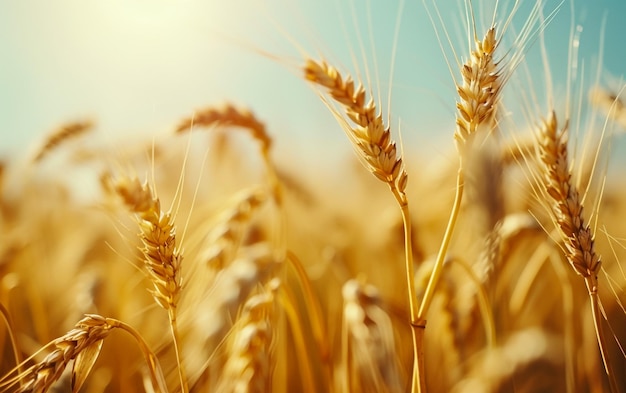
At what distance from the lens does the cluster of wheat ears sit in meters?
0.67

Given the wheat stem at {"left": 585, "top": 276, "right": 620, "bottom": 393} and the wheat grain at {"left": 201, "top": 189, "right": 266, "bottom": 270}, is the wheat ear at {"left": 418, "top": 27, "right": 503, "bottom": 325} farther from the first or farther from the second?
the wheat grain at {"left": 201, "top": 189, "right": 266, "bottom": 270}

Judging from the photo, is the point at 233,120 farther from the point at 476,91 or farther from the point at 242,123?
the point at 476,91

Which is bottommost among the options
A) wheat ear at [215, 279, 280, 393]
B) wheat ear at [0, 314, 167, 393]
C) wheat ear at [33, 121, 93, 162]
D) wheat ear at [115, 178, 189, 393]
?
wheat ear at [215, 279, 280, 393]

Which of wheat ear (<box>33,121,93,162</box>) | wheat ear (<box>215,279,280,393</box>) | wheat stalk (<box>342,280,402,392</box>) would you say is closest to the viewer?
wheat stalk (<box>342,280,402,392</box>)

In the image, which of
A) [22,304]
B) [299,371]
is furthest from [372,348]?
[22,304]

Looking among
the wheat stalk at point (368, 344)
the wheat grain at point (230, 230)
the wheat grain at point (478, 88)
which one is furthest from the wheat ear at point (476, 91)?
the wheat grain at point (230, 230)

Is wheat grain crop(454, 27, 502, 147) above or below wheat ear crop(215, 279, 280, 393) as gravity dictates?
above

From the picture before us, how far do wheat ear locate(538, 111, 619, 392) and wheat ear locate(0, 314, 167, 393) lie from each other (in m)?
0.57

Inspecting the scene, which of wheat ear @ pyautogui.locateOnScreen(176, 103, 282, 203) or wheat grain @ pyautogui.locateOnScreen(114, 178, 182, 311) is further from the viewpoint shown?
wheat ear @ pyautogui.locateOnScreen(176, 103, 282, 203)

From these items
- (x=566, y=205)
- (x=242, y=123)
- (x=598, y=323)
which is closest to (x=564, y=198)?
(x=566, y=205)

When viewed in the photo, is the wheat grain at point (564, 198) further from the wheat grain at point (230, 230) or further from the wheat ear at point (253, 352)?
the wheat grain at point (230, 230)

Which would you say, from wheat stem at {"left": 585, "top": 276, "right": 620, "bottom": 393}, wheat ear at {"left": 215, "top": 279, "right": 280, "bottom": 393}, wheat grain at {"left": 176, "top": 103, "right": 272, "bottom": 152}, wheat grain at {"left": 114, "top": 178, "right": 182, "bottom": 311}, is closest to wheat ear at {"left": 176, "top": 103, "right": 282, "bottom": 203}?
wheat grain at {"left": 176, "top": 103, "right": 272, "bottom": 152}

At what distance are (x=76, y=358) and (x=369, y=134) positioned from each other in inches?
18.5

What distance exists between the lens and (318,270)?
67.8 inches
